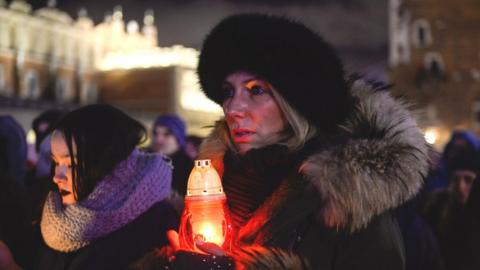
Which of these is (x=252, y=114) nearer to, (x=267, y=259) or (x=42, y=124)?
(x=267, y=259)

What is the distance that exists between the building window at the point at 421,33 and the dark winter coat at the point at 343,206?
123 feet

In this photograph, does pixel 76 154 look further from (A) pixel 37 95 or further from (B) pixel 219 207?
(A) pixel 37 95

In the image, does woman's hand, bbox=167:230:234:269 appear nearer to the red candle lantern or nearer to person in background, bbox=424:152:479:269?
the red candle lantern

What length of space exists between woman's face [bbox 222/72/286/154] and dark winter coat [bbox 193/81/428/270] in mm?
166

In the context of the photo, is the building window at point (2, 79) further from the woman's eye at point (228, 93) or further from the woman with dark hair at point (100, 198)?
the woman's eye at point (228, 93)

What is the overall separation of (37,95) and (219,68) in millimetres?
47550

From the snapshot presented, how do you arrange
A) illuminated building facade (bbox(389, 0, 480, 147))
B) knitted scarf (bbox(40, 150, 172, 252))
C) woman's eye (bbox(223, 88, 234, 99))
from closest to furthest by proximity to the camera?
woman's eye (bbox(223, 88, 234, 99)) → knitted scarf (bbox(40, 150, 172, 252)) → illuminated building facade (bbox(389, 0, 480, 147))

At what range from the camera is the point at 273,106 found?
6.51ft

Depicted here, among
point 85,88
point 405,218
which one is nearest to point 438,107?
point 85,88

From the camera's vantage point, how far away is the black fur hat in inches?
77.4

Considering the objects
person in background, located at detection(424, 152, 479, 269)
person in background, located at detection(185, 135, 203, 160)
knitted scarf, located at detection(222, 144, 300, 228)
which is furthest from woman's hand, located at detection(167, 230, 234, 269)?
person in background, located at detection(185, 135, 203, 160)

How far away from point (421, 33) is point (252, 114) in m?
37.8

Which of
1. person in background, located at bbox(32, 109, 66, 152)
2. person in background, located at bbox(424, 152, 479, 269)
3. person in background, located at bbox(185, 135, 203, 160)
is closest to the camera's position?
person in background, located at bbox(424, 152, 479, 269)

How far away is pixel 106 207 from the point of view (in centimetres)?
256
